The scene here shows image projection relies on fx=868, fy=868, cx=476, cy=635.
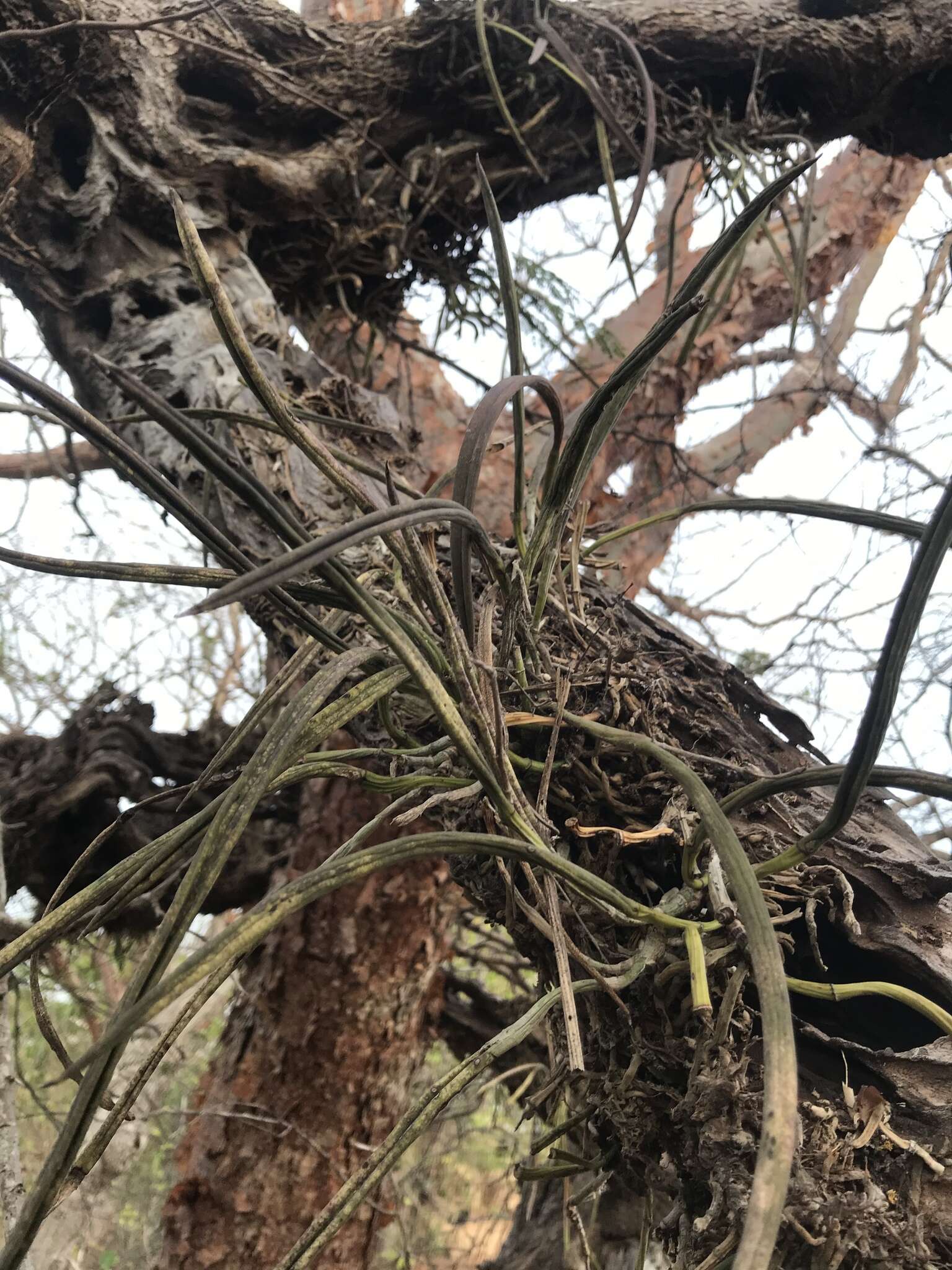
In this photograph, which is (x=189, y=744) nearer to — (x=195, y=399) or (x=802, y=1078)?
(x=195, y=399)

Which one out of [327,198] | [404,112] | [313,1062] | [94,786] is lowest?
[313,1062]

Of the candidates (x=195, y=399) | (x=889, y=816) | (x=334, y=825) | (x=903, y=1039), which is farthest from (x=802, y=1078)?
(x=334, y=825)

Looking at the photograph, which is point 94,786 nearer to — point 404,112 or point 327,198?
point 327,198

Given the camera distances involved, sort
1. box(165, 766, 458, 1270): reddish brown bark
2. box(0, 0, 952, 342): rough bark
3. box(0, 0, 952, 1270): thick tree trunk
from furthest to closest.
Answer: box(165, 766, 458, 1270): reddish brown bark → box(0, 0, 952, 342): rough bark → box(0, 0, 952, 1270): thick tree trunk

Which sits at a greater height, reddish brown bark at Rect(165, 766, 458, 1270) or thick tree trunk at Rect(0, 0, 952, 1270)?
thick tree trunk at Rect(0, 0, 952, 1270)

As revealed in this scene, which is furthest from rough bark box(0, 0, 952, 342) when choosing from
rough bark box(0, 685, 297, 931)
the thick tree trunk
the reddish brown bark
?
the reddish brown bark

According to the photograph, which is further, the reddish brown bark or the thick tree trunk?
the reddish brown bark

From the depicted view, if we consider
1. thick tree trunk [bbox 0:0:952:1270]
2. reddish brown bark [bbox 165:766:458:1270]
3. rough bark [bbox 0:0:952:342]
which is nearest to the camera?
thick tree trunk [bbox 0:0:952:1270]

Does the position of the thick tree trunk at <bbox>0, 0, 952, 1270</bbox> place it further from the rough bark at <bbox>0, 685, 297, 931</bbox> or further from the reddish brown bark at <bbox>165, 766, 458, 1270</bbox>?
the rough bark at <bbox>0, 685, 297, 931</bbox>

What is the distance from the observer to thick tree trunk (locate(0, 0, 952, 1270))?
0.85m

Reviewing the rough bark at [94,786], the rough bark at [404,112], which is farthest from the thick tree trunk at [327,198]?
the rough bark at [94,786]

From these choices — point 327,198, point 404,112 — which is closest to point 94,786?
point 327,198

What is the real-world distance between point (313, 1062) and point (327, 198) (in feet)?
4.20

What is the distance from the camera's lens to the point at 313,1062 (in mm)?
1364
